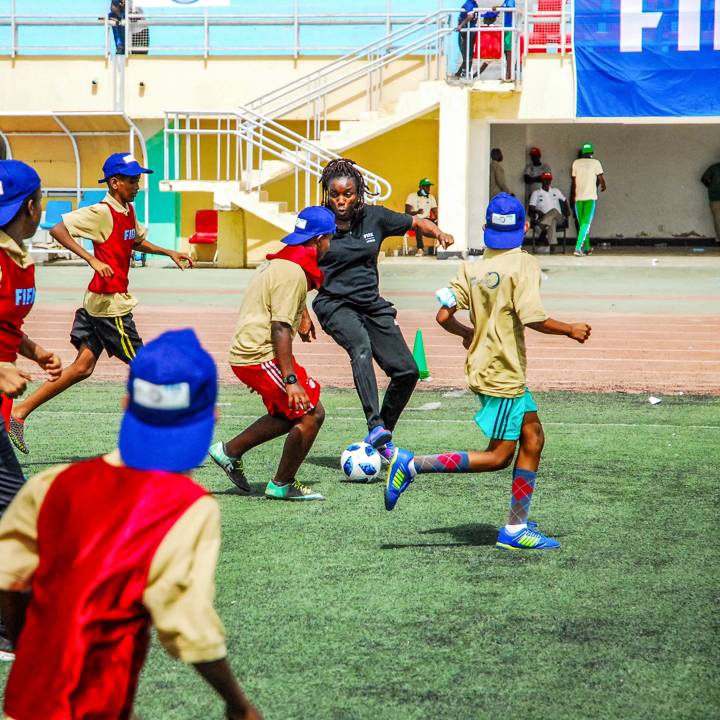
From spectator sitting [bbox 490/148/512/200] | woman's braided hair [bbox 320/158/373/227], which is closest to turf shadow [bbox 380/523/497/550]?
woman's braided hair [bbox 320/158/373/227]

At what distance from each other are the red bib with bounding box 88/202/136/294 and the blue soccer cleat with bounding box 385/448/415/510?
3059 millimetres

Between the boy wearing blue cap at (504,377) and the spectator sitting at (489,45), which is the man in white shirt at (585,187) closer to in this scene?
the spectator sitting at (489,45)

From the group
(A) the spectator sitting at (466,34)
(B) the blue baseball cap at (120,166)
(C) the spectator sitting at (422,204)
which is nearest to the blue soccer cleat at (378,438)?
(B) the blue baseball cap at (120,166)

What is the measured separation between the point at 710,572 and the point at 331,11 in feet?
72.7

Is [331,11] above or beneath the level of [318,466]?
above

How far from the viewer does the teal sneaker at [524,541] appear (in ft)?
20.4

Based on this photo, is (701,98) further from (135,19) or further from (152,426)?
(152,426)

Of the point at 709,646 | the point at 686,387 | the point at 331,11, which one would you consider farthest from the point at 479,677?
the point at 331,11

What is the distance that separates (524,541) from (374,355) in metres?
2.51

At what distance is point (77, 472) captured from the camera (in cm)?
276

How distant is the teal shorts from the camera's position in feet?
20.3

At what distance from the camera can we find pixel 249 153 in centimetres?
2383

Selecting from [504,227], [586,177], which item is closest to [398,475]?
[504,227]

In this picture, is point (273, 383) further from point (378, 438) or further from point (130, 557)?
point (130, 557)
